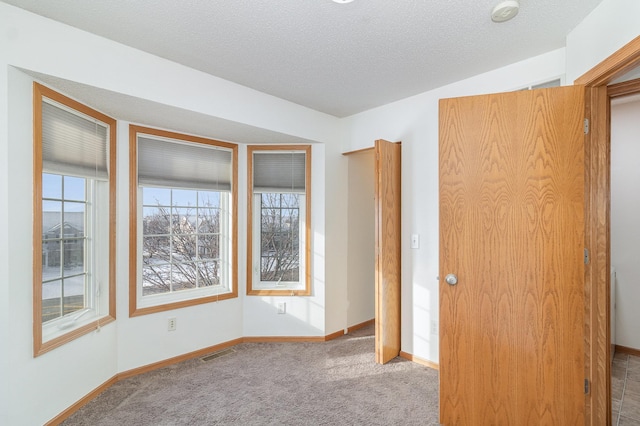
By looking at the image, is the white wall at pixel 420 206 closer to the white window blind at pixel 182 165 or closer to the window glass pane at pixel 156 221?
the white window blind at pixel 182 165

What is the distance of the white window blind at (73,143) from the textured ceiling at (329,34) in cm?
62

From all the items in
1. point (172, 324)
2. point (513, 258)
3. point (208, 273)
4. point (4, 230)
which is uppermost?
point (4, 230)

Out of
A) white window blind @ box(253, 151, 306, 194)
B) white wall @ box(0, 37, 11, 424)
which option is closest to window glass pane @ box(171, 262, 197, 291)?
white window blind @ box(253, 151, 306, 194)

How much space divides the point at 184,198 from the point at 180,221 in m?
0.23

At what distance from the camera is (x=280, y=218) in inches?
146

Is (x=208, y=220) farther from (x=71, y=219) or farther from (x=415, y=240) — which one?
(x=415, y=240)

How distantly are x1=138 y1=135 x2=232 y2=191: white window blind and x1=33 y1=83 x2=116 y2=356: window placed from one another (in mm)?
296

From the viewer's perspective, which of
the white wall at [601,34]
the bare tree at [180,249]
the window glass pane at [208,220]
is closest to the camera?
the white wall at [601,34]

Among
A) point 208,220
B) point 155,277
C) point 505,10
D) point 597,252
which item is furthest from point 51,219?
point 597,252

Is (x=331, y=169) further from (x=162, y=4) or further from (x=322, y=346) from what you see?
(x=162, y=4)

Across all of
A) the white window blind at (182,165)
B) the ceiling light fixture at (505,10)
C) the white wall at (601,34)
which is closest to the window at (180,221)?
the white window blind at (182,165)

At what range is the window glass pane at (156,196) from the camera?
2980 mm

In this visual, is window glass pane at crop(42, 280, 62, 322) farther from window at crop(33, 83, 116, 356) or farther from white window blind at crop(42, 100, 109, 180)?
white window blind at crop(42, 100, 109, 180)

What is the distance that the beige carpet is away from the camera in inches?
85.9
